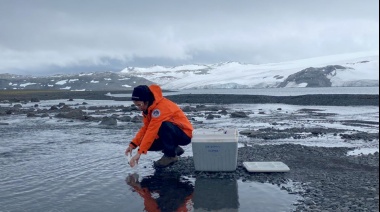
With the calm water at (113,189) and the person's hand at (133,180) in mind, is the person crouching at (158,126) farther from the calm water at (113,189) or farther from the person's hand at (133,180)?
the calm water at (113,189)

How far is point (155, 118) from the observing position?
23.7 ft

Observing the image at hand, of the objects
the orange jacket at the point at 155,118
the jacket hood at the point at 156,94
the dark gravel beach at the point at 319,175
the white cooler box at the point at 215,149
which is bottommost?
the dark gravel beach at the point at 319,175

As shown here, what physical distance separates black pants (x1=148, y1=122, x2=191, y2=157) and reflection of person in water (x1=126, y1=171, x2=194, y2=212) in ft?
1.58

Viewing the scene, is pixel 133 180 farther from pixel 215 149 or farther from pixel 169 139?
pixel 215 149

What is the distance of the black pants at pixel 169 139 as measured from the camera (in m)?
7.41

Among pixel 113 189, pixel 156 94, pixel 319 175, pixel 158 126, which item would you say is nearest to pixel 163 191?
pixel 113 189

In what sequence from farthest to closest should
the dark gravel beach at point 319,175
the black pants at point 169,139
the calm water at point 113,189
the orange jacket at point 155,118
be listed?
the black pants at point 169,139 < the orange jacket at point 155,118 < the calm water at point 113,189 < the dark gravel beach at point 319,175

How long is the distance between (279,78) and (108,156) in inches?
6034

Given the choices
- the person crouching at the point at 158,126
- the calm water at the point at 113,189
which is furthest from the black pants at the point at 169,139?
the calm water at the point at 113,189

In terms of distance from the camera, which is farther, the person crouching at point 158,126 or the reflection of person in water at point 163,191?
the person crouching at point 158,126

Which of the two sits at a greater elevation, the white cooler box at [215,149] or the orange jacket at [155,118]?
the orange jacket at [155,118]

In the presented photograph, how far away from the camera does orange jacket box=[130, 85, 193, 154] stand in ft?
23.3

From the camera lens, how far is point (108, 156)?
9.80 m

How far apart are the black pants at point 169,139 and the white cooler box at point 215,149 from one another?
1.12 feet
